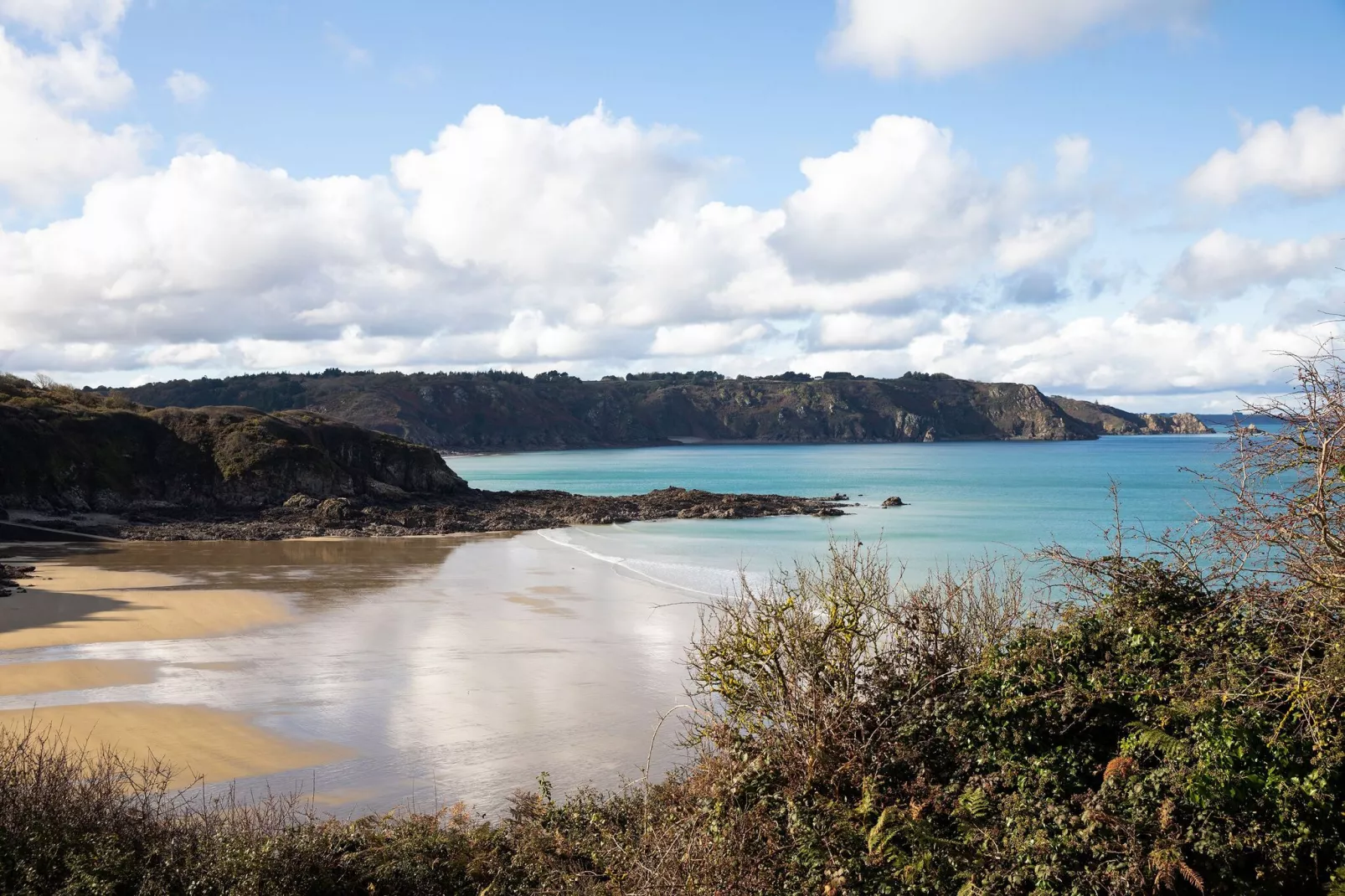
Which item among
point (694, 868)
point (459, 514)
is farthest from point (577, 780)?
point (459, 514)

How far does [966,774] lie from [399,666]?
45.5 feet

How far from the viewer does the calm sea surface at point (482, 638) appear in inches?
570

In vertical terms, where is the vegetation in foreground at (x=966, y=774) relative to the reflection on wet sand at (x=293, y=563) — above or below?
above

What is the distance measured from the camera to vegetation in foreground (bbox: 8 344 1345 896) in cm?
754

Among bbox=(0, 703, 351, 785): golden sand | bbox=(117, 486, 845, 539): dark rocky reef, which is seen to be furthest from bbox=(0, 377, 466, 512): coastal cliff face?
bbox=(0, 703, 351, 785): golden sand

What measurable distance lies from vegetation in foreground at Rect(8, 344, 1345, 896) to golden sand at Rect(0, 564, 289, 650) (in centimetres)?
1317

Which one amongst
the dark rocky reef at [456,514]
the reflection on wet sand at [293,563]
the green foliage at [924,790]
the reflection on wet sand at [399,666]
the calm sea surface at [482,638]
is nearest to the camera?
the green foliage at [924,790]

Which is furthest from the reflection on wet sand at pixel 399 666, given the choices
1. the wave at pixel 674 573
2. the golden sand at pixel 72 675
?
the wave at pixel 674 573

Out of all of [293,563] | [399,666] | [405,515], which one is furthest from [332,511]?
[399,666]

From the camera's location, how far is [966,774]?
8.93 meters

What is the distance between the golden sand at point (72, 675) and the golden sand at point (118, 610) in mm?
2068

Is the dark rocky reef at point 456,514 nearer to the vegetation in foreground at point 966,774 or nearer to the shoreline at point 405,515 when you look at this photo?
the shoreline at point 405,515

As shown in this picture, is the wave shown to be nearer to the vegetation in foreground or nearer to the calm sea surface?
the calm sea surface

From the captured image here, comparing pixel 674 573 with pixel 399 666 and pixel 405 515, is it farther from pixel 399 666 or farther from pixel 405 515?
pixel 405 515
